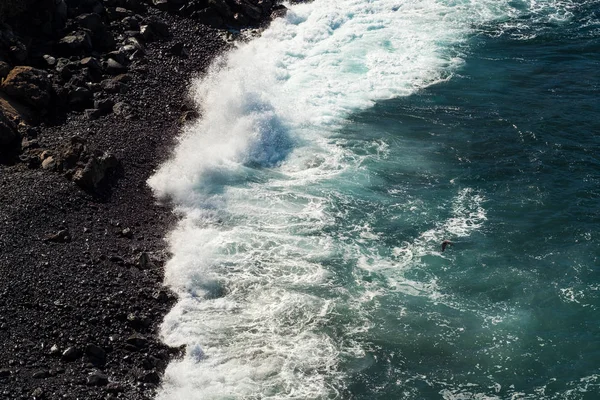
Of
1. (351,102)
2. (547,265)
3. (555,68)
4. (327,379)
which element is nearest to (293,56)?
Answer: (351,102)

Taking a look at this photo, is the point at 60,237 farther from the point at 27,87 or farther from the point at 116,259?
the point at 27,87

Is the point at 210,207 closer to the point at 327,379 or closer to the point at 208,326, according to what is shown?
the point at 208,326

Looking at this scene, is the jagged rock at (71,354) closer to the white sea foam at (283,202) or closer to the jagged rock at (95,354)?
the jagged rock at (95,354)

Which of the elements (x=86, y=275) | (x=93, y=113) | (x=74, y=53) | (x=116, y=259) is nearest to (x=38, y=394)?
(x=86, y=275)

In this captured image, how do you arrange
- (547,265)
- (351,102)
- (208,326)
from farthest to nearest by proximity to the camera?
(351,102) < (547,265) < (208,326)

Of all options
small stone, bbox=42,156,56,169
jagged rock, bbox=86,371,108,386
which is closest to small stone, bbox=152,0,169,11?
small stone, bbox=42,156,56,169

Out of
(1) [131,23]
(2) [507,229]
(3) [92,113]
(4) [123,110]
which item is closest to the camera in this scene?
(2) [507,229]

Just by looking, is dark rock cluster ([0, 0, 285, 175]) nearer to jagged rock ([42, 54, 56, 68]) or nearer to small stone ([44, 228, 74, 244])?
jagged rock ([42, 54, 56, 68])
